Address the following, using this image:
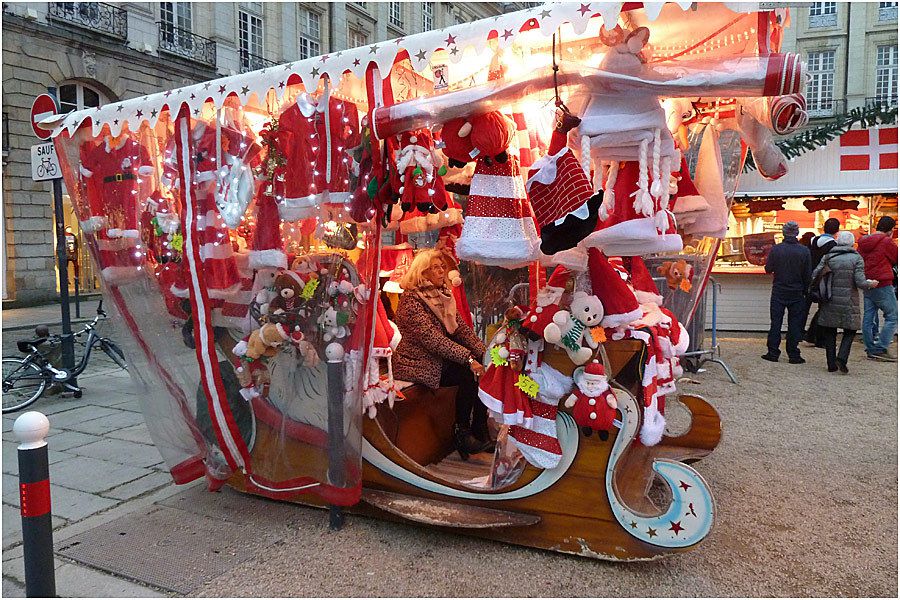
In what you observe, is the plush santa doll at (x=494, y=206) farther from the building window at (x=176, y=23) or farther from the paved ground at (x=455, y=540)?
the building window at (x=176, y=23)

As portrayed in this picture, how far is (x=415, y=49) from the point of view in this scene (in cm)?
307

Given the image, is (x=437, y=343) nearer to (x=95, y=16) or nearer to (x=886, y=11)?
(x=95, y=16)

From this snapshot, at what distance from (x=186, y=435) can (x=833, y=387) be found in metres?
6.75

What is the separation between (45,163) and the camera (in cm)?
604

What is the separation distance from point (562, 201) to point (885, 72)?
29369 mm

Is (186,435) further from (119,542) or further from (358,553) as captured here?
(358,553)

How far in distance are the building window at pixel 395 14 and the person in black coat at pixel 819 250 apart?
843 inches

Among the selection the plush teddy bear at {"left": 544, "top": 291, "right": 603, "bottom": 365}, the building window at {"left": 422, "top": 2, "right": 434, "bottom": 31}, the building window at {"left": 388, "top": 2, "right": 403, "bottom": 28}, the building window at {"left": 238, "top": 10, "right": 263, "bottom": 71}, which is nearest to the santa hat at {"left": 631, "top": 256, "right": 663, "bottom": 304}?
the plush teddy bear at {"left": 544, "top": 291, "right": 603, "bottom": 365}

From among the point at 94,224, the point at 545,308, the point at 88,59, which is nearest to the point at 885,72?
the point at 88,59

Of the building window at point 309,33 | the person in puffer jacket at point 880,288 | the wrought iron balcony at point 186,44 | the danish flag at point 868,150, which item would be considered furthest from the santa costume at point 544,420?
the building window at point 309,33

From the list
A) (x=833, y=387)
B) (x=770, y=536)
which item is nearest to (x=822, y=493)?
(x=770, y=536)

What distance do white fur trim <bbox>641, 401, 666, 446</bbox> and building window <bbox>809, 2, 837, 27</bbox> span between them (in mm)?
29382

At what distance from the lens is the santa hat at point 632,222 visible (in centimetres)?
296

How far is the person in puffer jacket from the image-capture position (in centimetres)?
846
